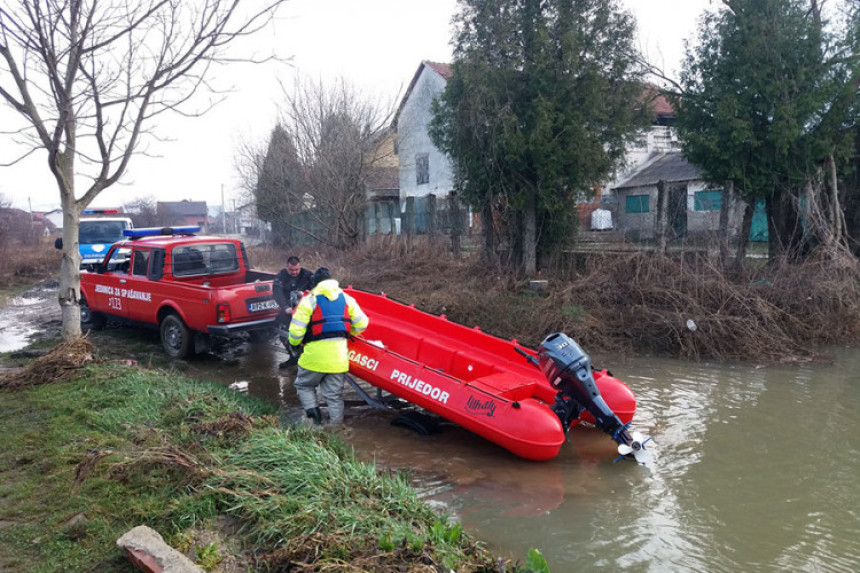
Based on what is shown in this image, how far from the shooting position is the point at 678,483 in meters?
5.47

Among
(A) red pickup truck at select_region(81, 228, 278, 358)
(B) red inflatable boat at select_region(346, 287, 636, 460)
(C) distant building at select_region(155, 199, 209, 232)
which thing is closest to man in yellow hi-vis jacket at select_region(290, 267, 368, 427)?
(B) red inflatable boat at select_region(346, 287, 636, 460)

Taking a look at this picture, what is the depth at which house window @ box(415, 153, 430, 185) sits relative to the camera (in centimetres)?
2883

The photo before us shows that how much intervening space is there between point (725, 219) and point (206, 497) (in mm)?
10664

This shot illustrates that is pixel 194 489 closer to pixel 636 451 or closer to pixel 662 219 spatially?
pixel 636 451

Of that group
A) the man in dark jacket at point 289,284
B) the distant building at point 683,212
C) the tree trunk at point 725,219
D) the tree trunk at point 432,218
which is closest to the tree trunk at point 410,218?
the tree trunk at point 432,218

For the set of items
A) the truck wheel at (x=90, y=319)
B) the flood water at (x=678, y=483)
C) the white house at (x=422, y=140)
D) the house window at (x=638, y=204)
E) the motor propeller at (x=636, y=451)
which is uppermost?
the white house at (x=422, y=140)

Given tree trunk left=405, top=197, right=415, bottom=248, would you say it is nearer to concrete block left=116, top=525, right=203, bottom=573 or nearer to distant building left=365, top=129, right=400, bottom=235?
distant building left=365, top=129, right=400, bottom=235

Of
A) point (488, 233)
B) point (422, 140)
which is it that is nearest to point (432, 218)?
point (488, 233)

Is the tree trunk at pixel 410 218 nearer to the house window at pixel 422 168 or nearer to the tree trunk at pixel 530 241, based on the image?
the tree trunk at pixel 530 241

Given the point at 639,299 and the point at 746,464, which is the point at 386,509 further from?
the point at 639,299

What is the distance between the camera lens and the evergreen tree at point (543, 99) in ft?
39.3

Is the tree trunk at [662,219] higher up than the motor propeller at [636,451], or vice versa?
the tree trunk at [662,219]

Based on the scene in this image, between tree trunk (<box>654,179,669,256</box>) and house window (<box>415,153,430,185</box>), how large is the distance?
1751cm

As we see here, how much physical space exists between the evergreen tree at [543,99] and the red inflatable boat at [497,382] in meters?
5.61
